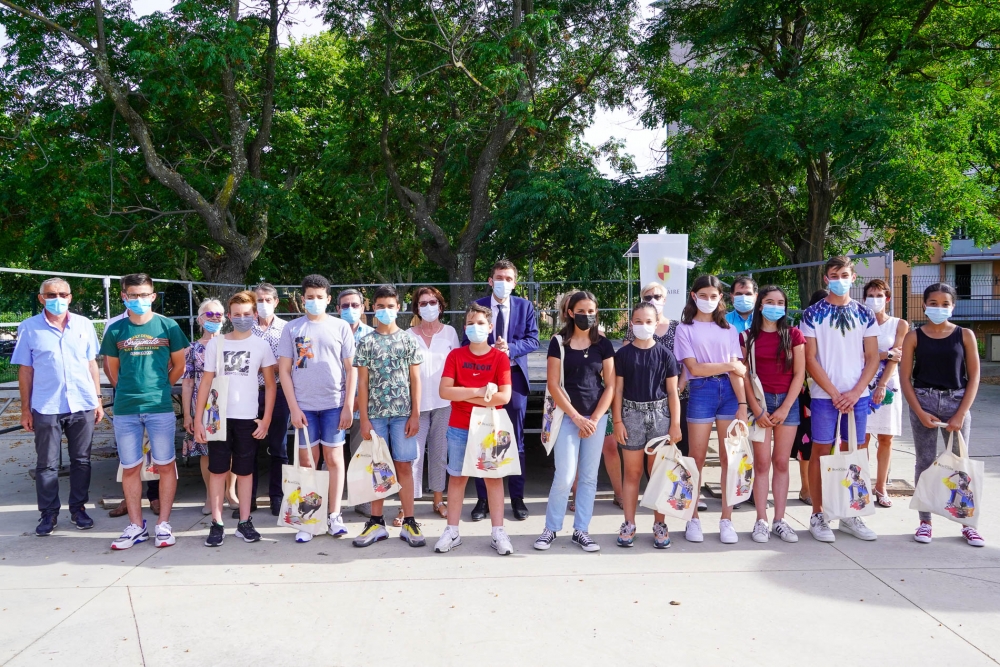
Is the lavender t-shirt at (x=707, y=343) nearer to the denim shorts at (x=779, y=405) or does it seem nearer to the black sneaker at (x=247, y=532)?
the denim shorts at (x=779, y=405)

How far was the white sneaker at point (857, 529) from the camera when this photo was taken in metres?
5.11

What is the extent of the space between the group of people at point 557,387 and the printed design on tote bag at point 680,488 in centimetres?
19

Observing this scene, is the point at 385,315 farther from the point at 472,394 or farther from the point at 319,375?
the point at 472,394

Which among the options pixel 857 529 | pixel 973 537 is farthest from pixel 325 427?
pixel 973 537

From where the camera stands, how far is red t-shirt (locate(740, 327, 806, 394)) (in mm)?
5086

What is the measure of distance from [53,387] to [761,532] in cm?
509

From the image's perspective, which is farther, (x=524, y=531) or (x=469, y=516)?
(x=469, y=516)

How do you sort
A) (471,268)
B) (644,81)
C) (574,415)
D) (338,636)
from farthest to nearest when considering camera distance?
(644,81), (471,268), (574,415), (338,636)

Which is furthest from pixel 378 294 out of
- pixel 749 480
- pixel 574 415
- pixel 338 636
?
pixel 749 480

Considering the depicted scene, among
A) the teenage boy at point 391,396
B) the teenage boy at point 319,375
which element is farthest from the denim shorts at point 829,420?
the teenage boy at point 319,375

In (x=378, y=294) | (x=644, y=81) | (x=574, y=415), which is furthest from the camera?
(x=644, y=81)

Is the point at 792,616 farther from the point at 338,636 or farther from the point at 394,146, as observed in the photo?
the point at 394,146

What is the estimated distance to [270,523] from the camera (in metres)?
5.78

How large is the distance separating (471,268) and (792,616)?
11.8m
